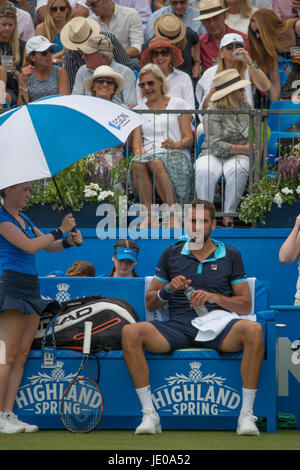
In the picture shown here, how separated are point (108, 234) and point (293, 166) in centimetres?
208

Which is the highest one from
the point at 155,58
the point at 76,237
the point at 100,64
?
the point at 155,58

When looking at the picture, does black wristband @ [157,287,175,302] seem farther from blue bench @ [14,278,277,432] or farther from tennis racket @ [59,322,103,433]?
tennis racket @ [59,322,103,433]

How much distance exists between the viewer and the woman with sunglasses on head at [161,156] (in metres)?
9.92

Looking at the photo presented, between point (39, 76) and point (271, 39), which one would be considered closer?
point (271, 39)

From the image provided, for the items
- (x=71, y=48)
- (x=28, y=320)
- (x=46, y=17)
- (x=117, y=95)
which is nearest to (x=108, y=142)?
(x=28, y=320)

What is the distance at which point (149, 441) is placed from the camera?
6090 mm

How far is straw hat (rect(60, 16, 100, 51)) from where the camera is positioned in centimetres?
1172

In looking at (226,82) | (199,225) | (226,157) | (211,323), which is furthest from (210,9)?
(211,323)

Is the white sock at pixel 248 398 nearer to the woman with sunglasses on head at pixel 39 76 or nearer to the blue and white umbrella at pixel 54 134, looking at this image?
the blue and white umbrella at pixel 54 134

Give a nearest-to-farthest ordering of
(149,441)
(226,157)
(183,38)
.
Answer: (149,441) → (226,157) → (183,38)

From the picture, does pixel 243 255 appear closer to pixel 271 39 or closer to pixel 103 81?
pixel 103 81

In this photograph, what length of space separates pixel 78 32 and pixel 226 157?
300 cm

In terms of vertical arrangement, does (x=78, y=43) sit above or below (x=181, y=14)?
below
